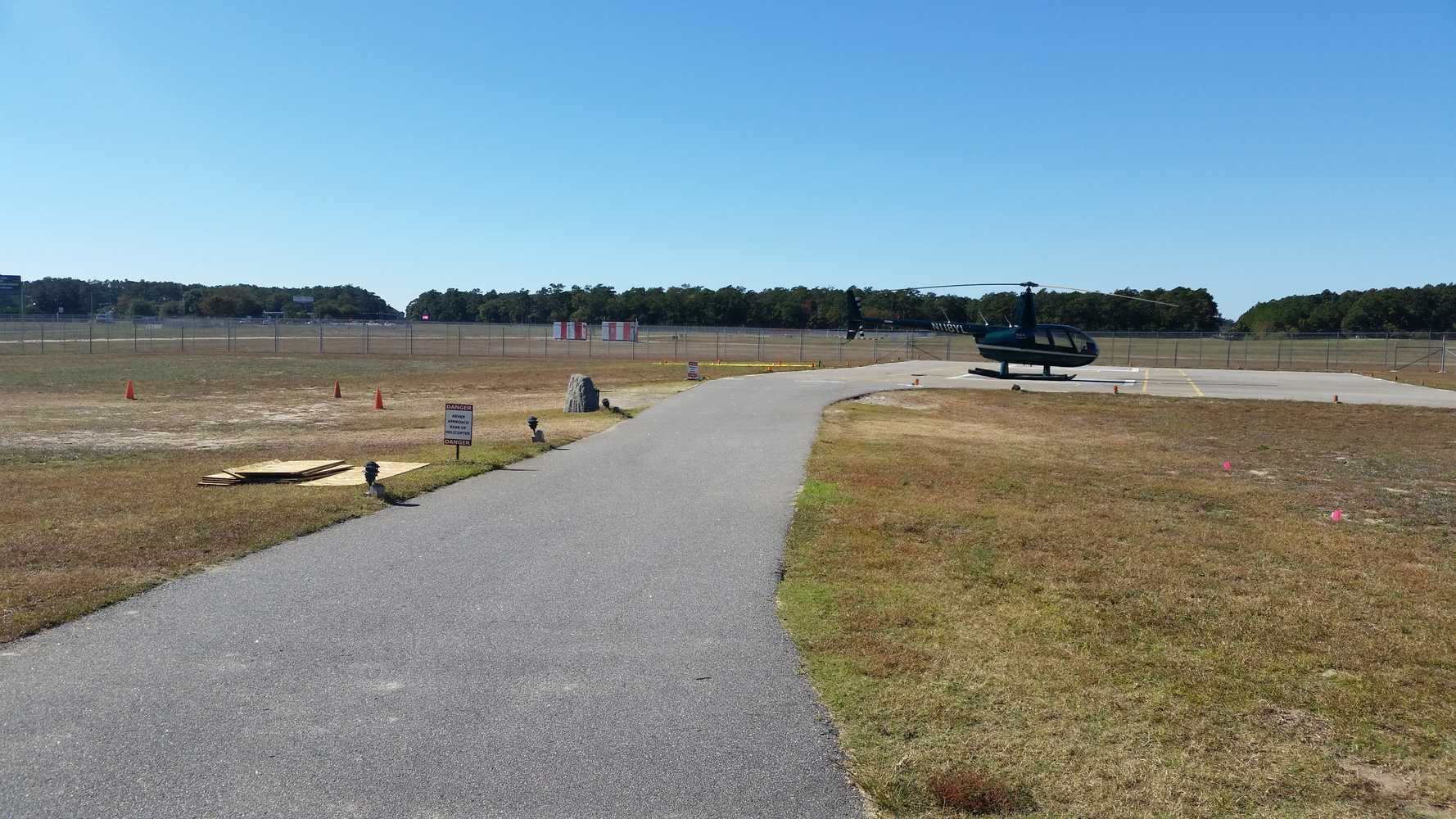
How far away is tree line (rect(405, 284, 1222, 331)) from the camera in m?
103

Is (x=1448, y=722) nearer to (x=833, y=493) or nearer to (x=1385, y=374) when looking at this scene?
(x=833, y=493)

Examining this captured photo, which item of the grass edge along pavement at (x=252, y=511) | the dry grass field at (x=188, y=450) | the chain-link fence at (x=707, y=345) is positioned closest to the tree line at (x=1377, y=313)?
the chain-link fence at (x=707, y=345)

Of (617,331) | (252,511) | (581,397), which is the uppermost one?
(617,331)

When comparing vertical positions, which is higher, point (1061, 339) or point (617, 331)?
point (617, 331)

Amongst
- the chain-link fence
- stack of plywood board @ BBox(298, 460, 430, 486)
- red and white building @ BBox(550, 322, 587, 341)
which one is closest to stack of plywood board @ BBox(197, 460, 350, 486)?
stack of plywood board @ BBox(298, 460, 430, 486)

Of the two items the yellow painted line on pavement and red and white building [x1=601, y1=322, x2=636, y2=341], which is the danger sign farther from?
red and white building [x1=601, y1=322, x2=636, y2=341]

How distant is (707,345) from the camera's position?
269 ft

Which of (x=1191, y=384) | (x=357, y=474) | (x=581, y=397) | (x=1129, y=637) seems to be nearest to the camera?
(x=1129, y=637)

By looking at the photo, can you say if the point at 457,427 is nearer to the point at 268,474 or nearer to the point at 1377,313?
the point at 268,474

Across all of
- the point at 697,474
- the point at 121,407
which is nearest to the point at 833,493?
the point at 697,474

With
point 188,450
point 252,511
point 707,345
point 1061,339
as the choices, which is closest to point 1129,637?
point 252,511

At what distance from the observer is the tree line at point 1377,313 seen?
116125mm

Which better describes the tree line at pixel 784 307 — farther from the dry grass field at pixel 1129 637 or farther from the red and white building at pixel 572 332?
the dry grass field at pixel 1129 637

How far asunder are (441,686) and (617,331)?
249 ft
